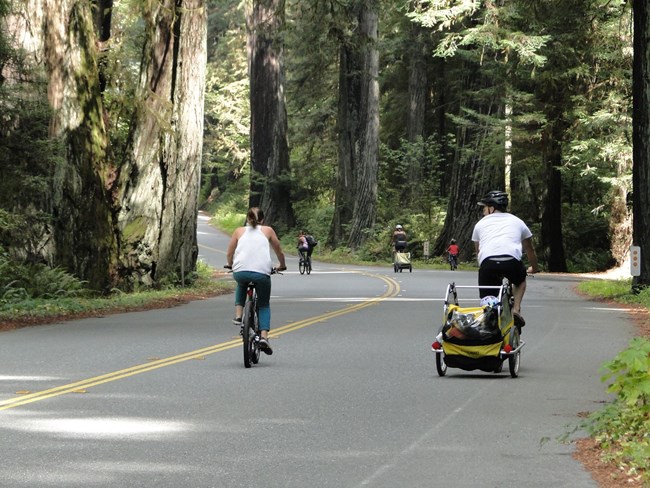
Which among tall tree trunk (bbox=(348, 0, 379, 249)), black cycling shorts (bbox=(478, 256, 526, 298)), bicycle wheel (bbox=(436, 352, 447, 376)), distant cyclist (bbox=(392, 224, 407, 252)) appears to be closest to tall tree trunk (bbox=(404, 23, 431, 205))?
tall tree trunk (bbox=(348, 0, 379, 249))

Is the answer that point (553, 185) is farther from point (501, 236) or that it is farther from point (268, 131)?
point (501, 236)

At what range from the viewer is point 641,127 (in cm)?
2577

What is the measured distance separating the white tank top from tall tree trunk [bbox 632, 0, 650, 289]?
1379 centimetres

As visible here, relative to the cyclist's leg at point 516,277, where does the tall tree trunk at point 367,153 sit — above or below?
above

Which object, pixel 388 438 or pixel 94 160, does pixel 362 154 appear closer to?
pixel 94 160

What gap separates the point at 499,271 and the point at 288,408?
3645 millimetres

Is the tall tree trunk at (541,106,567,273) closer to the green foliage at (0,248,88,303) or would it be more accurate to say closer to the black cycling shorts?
the green foliage at (0,248,88,303)

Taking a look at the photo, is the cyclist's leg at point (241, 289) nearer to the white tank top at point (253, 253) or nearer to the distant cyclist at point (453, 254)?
the white tank top at point (253, 253)

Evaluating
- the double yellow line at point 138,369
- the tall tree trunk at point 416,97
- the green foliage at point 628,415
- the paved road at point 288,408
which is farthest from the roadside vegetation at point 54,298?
the tall tree trunk at point 416,97

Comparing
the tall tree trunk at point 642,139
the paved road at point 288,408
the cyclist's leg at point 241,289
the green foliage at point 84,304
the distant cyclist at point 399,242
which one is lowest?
the paved road at point 288,408

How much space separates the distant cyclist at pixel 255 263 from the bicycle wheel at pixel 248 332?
251 millimetres

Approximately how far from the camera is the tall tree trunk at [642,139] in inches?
1008

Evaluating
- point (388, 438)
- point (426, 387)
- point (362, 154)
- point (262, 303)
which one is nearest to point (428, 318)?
point (262, 303)

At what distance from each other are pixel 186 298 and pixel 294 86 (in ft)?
124
